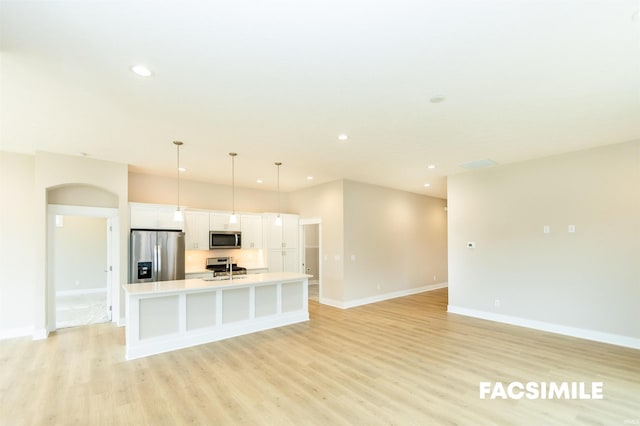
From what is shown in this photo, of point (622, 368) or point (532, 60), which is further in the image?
point (622, 368)

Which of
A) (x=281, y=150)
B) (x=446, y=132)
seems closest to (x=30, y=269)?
(x=281, y=150)

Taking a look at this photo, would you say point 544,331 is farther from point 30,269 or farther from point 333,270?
point 30,269

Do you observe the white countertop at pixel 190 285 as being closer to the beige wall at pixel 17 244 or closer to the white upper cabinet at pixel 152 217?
the white upper cabinet at pixel 152 217

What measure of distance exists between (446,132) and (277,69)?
2.54m

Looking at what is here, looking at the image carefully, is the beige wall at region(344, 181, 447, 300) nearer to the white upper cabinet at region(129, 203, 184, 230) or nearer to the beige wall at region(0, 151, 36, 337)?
the white upper cabinet at region(129, 203, 184, 230)

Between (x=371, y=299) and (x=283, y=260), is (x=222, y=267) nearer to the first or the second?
(x=283, y=260)

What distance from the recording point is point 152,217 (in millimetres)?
6070

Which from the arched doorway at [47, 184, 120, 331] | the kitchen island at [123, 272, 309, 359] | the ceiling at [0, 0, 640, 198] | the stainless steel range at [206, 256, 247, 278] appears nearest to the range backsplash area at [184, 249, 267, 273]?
the stainless steel range at [206, 256, 247, 278]

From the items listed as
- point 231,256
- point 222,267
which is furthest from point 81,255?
point 231,256

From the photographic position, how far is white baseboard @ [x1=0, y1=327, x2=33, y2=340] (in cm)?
480

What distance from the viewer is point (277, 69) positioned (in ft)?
8.30

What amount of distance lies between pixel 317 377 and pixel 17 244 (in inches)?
212

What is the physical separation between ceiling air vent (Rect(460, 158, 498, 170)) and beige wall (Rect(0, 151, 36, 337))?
7.57m

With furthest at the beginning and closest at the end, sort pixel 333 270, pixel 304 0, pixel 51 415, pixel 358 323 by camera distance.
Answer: pixel 333 270, pixel 358 323, pixel 51 415, pixel 304 0
